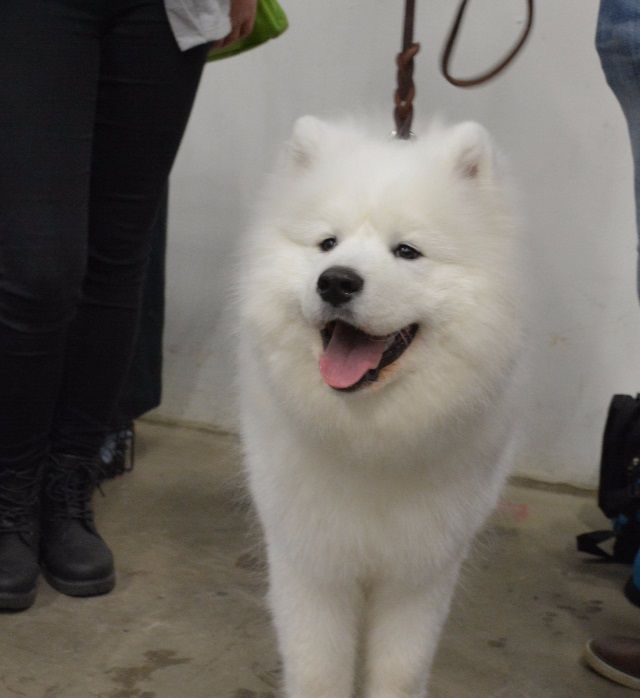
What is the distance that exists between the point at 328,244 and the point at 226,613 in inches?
39.4

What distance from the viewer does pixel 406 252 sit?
A: 159cm

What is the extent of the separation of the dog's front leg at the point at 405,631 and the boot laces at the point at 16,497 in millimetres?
890

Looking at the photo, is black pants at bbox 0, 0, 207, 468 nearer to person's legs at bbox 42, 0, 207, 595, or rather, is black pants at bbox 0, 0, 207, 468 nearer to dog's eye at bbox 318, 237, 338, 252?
person's legs at bbox 42, 0, 207, 595

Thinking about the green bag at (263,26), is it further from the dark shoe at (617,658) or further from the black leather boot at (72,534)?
the dark shoe at (617,658)

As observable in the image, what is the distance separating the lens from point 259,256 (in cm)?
170

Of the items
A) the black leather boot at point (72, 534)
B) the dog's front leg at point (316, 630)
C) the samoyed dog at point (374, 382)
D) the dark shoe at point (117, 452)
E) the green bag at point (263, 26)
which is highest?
the green bag at point (263, 26)

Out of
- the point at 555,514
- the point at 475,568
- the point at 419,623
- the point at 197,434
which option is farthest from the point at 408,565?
the point at 197,434

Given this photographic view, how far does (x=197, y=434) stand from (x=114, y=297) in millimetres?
1218

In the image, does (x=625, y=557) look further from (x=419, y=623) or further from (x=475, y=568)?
(x=419, y=623)

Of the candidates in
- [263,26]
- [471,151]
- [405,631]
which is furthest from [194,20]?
[405,631]

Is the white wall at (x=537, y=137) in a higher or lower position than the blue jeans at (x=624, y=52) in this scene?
lower

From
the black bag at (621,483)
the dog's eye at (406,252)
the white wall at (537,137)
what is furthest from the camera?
the white wall at (537,137)

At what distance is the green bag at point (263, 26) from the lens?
Result: 2213mm

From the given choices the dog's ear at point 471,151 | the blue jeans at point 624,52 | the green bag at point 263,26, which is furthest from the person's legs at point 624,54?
the green bag at point 263,26
